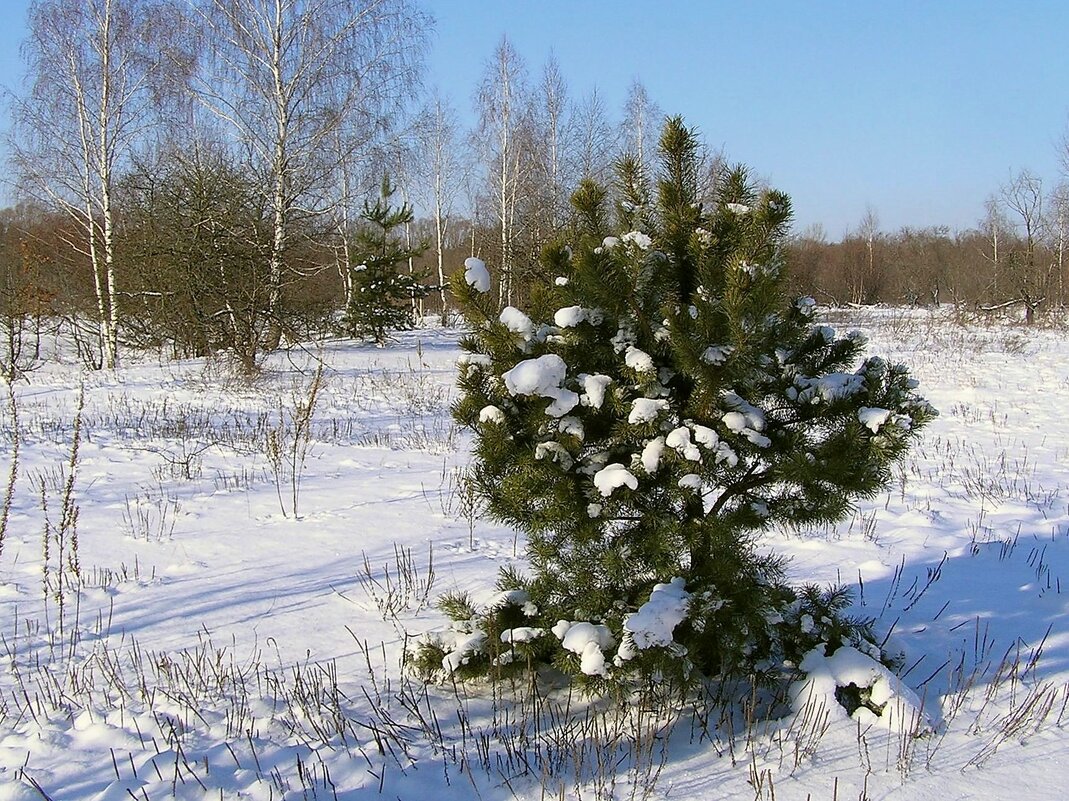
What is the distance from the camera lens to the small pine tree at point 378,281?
1889 centimetres

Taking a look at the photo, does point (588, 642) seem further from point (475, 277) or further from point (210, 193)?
point (210, 193)

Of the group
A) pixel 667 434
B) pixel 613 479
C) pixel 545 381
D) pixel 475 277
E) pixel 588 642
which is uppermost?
pixel 475 277

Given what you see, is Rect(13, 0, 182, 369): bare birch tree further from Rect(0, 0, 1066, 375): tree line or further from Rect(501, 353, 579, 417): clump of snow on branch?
Rect(501, 353, 579, 417): clump of snow on branch

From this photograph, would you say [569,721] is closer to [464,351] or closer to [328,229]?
[464,351]

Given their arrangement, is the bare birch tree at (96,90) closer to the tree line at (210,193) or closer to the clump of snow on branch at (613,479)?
the tree line at (210,193)

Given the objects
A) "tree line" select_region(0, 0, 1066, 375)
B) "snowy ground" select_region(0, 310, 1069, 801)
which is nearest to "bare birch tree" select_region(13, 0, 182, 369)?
"tree line" select_region(0, 0, 1066, 375)

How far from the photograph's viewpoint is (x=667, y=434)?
8.43 feet

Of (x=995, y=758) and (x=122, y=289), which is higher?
(x=122, y=289)

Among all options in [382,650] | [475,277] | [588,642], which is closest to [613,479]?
[588,642]

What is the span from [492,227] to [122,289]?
15.3m

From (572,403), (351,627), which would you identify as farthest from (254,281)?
(572,403)

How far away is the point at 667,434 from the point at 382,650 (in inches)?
59.3

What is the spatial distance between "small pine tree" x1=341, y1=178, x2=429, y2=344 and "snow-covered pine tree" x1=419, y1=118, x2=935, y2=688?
54.3 feet

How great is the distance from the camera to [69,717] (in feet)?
8.59
